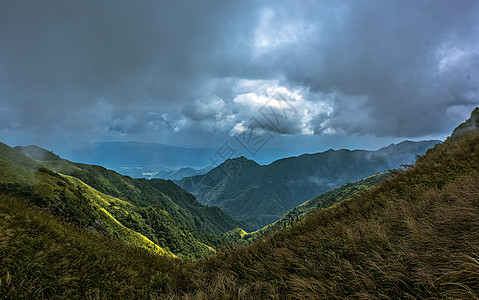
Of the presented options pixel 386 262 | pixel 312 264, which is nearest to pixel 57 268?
pixel 312 264

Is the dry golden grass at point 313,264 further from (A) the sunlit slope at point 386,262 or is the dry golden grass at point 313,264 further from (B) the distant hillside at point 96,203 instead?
(B) the distant hillside at point 96,203

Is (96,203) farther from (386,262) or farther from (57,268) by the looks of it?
(386,262)

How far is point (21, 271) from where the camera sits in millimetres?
3803

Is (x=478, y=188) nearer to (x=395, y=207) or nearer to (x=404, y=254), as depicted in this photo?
(x=395, y=207)

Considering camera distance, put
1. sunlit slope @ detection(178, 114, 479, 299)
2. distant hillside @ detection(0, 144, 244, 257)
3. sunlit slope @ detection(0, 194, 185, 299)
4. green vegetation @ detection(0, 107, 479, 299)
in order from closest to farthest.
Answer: sunlit slope @ detection(178, 114, 479, 299) → green vegetation @ detection(0, 107, 479, 299) → sunlit slope @ detection(0, 194, 185, 299) → distant hillside @ detection(0, 144, 244, 257)

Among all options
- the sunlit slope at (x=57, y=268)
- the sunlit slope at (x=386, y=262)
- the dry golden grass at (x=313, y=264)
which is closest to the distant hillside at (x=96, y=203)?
the sunlit slope at (x=57, y=268)

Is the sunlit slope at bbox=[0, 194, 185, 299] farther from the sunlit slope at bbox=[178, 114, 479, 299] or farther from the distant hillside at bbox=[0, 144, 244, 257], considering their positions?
the distant hillside at bbox=[0, 144, 244, 257]

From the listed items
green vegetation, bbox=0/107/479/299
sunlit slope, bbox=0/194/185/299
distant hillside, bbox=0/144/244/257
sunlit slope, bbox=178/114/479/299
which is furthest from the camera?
distant hillside, bbox=0/144/244/257

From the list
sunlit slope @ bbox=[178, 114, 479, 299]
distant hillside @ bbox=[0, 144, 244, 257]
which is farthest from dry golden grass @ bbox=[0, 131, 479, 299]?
distant hillside @ bbox=[0, 144, 244, 257]

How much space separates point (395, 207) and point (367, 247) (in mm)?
2475

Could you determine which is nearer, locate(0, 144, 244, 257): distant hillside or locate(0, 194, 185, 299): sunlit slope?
locate(0, 194, 185, 299): sunlit slope

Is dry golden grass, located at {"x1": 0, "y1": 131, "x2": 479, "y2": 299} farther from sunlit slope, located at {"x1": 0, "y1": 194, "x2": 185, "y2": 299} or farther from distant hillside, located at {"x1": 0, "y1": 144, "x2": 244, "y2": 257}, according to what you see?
distant hillside, located at {"x1": 0, "y1": 144, "x2": 244, "y2": 257}

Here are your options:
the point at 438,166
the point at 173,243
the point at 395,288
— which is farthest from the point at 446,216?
the point at 173,243

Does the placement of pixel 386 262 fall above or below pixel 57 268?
below
